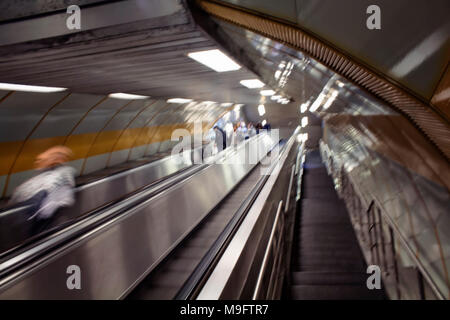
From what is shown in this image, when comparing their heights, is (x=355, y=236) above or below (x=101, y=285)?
below

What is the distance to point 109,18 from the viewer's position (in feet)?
11.8

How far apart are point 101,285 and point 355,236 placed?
7.22 m

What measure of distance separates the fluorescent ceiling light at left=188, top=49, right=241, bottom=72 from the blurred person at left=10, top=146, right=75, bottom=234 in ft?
7.61

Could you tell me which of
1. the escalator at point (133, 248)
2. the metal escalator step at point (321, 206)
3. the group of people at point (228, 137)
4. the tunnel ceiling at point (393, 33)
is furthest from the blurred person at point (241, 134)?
the tunnel ceiling at point (393, 33)

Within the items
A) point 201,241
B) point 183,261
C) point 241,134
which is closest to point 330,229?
point 201,241

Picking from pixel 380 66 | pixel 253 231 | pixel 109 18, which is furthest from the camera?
pixel 109 18

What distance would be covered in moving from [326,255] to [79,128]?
832 centimetres

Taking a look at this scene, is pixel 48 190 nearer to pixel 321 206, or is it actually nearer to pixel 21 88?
pixel 21 88

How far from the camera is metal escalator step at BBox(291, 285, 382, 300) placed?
5.56 metres

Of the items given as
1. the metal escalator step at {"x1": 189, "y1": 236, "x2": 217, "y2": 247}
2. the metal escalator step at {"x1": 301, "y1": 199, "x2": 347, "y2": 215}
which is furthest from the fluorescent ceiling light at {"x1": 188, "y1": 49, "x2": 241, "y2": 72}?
the metal escalator step at {"x1": 301, "y1": 199, "x2": 347, "y2": 215}
